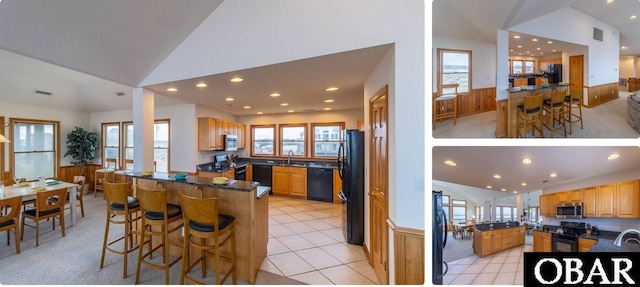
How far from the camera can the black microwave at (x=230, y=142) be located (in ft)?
18.9

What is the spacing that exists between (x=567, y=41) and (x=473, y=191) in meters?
1.68

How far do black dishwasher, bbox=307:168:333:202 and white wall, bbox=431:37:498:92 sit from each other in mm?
4242

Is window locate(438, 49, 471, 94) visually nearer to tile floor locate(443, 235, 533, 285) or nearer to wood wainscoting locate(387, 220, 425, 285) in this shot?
tile floor locate(443, 235, 533, 285)

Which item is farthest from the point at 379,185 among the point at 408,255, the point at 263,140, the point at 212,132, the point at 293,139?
the point at 263,140

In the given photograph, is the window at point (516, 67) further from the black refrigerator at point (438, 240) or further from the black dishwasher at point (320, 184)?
the black dishwasher at point (320, 184)

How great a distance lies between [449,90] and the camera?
4.65 ft

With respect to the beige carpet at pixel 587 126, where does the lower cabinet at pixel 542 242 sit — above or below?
below

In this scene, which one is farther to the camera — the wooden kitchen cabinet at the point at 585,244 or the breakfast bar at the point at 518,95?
the breakfast bar at the point at 518,95

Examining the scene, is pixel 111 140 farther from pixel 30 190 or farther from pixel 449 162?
pixel 449 162

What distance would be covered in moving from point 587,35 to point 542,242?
1663 millimetres

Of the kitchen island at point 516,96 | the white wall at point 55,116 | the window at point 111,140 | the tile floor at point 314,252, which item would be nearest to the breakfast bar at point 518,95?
the kitchen island at point 516,96

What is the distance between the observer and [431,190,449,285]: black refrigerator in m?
1.33

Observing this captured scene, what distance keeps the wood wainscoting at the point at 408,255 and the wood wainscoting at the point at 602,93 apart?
4.97ft

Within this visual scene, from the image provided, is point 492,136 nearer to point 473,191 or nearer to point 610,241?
point 473,191
